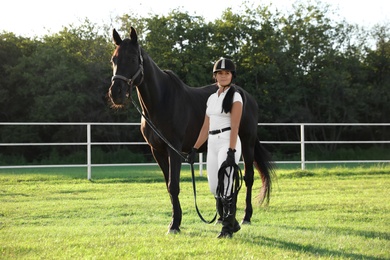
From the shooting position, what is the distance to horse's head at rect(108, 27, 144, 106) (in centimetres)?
588

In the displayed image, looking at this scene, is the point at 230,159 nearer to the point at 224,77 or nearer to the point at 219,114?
the point at 219,114

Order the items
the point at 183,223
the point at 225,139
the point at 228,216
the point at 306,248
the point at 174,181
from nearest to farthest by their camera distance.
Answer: the point at 306,248 → the point at 225,139 → the point at 228,216 → the point at 174,181 → the point at 183,223

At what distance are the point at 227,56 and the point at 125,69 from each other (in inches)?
854

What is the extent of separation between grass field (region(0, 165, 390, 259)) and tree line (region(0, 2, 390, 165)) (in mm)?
12474

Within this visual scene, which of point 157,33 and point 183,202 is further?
point 157,33

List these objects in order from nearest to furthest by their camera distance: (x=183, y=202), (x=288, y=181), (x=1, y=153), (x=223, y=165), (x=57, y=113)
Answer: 1. (x=223, y=165)
2. (x=183, y=202)
3. (x=288, y=181)
4. (x=1, y=153)
5. (x=57, y=113)

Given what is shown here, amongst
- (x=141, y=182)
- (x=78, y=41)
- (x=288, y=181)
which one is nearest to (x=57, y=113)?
(x=78, y=41)

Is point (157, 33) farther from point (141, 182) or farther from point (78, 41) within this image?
point (141, 182)

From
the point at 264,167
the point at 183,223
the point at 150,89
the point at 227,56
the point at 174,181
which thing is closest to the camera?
the point at 174,181

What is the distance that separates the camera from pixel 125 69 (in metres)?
6.01

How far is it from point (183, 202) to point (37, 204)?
96.7 inches

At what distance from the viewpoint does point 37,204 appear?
31.2 feet

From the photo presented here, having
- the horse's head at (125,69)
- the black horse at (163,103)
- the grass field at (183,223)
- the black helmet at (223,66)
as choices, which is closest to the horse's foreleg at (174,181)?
the black horse at (163,103)

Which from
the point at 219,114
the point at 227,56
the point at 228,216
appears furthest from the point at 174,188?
the point at 227,56
